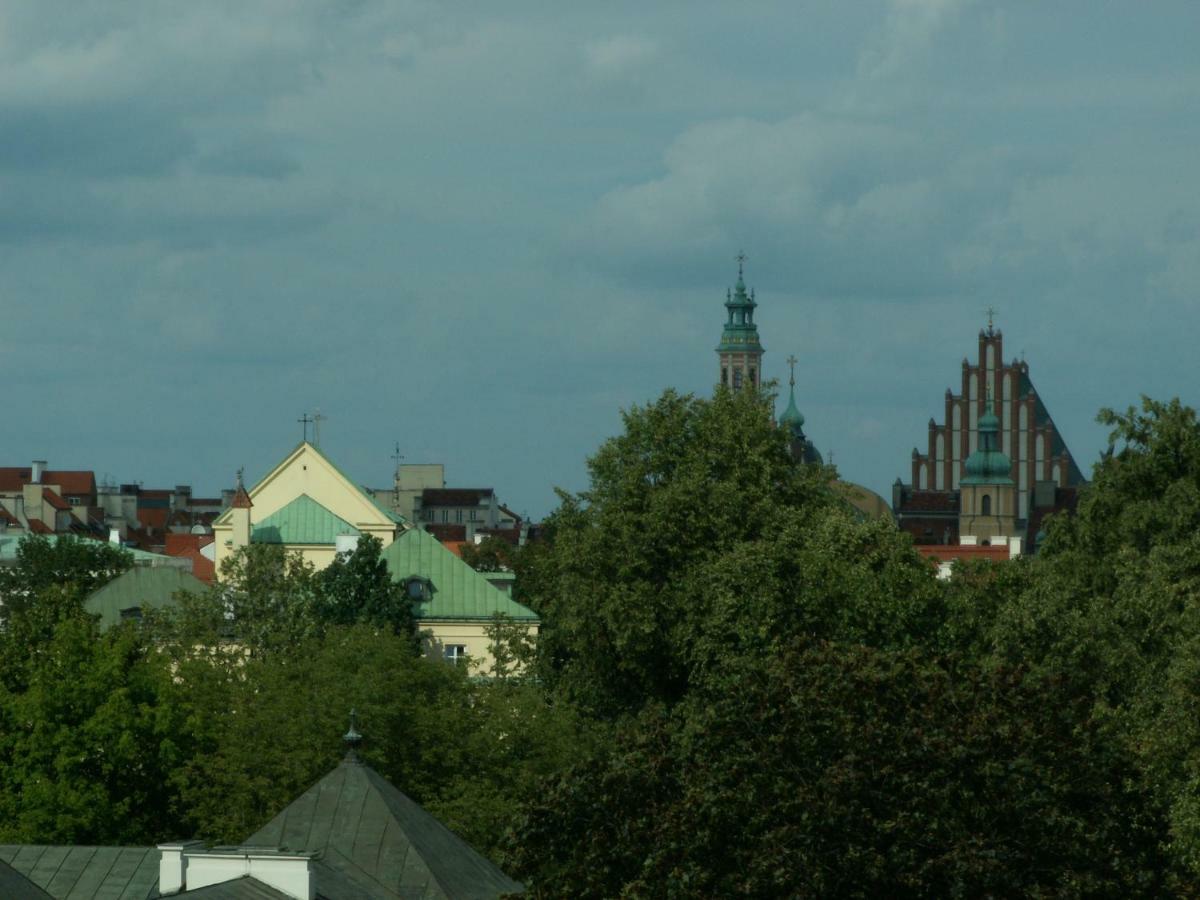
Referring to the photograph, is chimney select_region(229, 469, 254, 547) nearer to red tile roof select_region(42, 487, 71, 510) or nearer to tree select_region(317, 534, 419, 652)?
tree select_region(317, 534, 419, 652)

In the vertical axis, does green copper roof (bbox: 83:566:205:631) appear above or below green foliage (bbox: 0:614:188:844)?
above

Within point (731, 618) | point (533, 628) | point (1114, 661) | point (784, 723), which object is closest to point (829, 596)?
point (731, 618)

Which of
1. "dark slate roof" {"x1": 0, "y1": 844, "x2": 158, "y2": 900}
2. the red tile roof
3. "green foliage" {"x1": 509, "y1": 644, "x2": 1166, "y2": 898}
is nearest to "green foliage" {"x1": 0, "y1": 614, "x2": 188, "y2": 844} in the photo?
"dark slate roof" {"x1": 0, "y1": 844, "x2": 158, "y2": 900}

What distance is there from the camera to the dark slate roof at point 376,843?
47312 millimetres

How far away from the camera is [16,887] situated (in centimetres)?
4322

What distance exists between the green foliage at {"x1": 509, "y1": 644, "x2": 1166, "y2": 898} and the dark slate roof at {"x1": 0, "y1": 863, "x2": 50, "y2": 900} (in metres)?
7.51

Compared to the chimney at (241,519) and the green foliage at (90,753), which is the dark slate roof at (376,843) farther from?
the chimney at (241,519)

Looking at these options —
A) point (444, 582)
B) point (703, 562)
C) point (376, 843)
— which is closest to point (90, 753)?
point (703, 562)

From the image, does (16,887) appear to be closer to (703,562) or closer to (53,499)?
(703,562)

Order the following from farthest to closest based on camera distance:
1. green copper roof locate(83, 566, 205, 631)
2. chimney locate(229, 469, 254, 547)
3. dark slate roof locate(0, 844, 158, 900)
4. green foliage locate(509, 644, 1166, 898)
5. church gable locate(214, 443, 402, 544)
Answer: church gable locate(214, 443, 402, 544)
chimney locate(229, 469, 254, 547)
green copper roof locate(83, 566, 205, 631)
dark slate roof locate(0, 844, 158, 900)
green foliage locate(509, 644, 1166, 898)

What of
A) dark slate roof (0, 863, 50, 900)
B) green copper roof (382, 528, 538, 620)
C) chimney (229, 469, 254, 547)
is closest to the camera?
dark slate roof (0, 863, 50, 900)

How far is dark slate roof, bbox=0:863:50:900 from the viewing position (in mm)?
42281

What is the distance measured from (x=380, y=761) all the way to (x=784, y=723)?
24.9 meters

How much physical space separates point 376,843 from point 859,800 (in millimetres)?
12676
